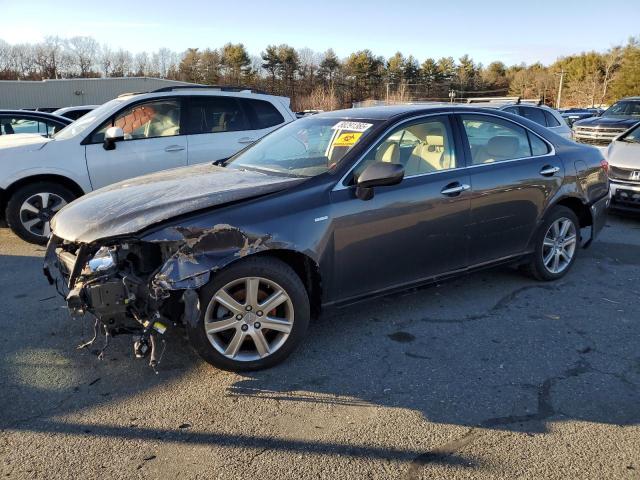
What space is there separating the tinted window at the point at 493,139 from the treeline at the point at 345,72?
56947 mm

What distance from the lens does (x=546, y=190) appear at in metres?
4.93

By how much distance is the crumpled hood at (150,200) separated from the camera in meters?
3.24

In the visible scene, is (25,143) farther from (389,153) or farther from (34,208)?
(389,153)

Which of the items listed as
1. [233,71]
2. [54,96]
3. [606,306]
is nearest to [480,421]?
[606,306]

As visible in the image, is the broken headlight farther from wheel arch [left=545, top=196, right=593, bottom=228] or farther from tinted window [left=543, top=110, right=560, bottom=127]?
tinted window [left=543, top=110, right=560, bottom=127]

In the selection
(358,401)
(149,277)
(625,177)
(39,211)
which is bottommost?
(358,401)

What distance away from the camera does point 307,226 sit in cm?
351

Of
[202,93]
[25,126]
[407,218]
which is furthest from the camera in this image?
[25,126]

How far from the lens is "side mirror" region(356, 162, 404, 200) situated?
3.65 metres

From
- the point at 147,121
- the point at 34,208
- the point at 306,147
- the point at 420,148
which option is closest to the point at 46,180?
the point at 34,208

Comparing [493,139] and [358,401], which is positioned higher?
[493,139]

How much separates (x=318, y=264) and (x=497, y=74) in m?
102

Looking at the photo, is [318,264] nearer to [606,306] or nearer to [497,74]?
[606,306]

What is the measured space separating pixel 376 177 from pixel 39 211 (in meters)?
4.85
